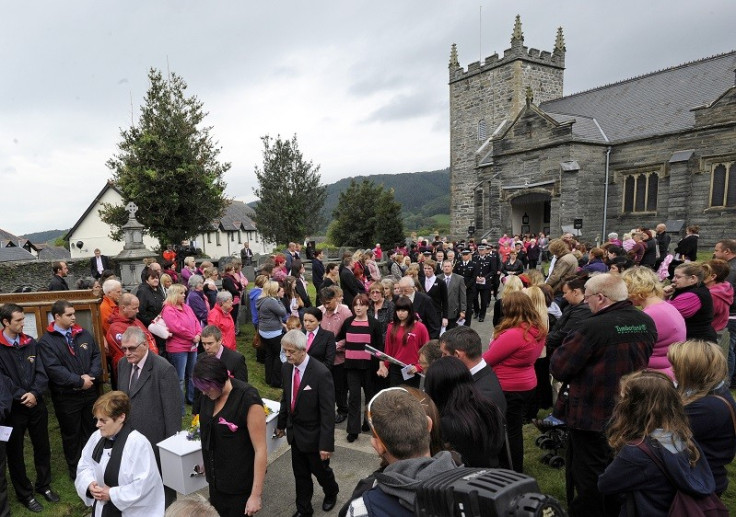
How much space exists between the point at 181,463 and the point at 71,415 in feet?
6.53

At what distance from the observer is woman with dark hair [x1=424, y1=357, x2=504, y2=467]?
2.44 metres

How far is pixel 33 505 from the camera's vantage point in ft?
13.5

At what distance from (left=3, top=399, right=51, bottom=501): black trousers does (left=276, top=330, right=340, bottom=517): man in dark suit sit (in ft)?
8.86

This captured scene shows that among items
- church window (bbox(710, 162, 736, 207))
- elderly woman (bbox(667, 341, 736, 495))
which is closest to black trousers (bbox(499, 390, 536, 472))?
elderly woman (bbox(667, 341, 736, 495))

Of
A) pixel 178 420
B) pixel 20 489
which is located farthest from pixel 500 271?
pixel 20 489

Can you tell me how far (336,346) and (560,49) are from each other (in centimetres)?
3522

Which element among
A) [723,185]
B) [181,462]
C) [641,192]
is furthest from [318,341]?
[641,192]

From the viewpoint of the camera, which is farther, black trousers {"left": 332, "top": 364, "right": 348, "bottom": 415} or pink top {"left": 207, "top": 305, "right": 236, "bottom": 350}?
pink top {"left": 207, "top": 305, "right": 236, "bottom": 350}

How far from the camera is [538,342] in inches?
147

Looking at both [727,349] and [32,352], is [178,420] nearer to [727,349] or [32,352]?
[32,352]

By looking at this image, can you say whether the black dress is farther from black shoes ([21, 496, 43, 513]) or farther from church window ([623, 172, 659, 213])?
church window ([623, 172, 659, 213])

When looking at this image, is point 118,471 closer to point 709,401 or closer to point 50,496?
point 50,496

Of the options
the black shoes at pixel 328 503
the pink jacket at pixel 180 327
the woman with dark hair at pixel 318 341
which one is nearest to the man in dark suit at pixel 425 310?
the woman with dark hair at pixel 318 341

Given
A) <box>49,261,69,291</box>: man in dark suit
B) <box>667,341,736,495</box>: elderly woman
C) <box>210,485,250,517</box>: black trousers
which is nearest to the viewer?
<box>667,341,736,495</box>: elderly woman
